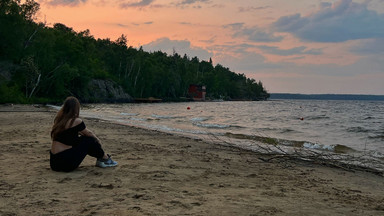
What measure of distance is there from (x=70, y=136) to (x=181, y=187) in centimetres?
235

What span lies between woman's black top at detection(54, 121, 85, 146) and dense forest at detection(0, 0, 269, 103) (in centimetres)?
3387

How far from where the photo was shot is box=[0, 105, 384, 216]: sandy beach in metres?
4.15

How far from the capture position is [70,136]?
19.4 feet

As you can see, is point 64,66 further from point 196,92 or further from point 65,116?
point 196,92

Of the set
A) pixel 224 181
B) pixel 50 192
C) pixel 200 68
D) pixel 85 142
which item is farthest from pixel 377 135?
pixel 200 68

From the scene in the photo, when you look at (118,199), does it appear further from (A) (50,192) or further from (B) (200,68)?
(B) (200,68)

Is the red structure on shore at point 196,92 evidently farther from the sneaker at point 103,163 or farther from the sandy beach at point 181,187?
the sneaker at point 103,163

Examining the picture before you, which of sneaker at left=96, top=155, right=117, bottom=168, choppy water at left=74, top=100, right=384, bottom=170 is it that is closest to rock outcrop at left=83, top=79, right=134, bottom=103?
choppy water at left=74, top=100, right=384, bottom=170

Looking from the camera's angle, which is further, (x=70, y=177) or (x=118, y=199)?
(x=70, y=177)

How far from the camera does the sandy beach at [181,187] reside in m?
4.15

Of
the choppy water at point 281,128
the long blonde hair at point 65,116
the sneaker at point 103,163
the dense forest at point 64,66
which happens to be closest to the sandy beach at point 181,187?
the sneaker at point 103,163

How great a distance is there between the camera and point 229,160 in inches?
327

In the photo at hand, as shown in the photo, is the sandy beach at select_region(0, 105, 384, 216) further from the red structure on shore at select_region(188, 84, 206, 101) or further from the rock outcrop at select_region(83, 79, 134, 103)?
the red structure on shore at select_region(188, 84, 206, 101)

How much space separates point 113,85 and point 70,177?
77693mm
